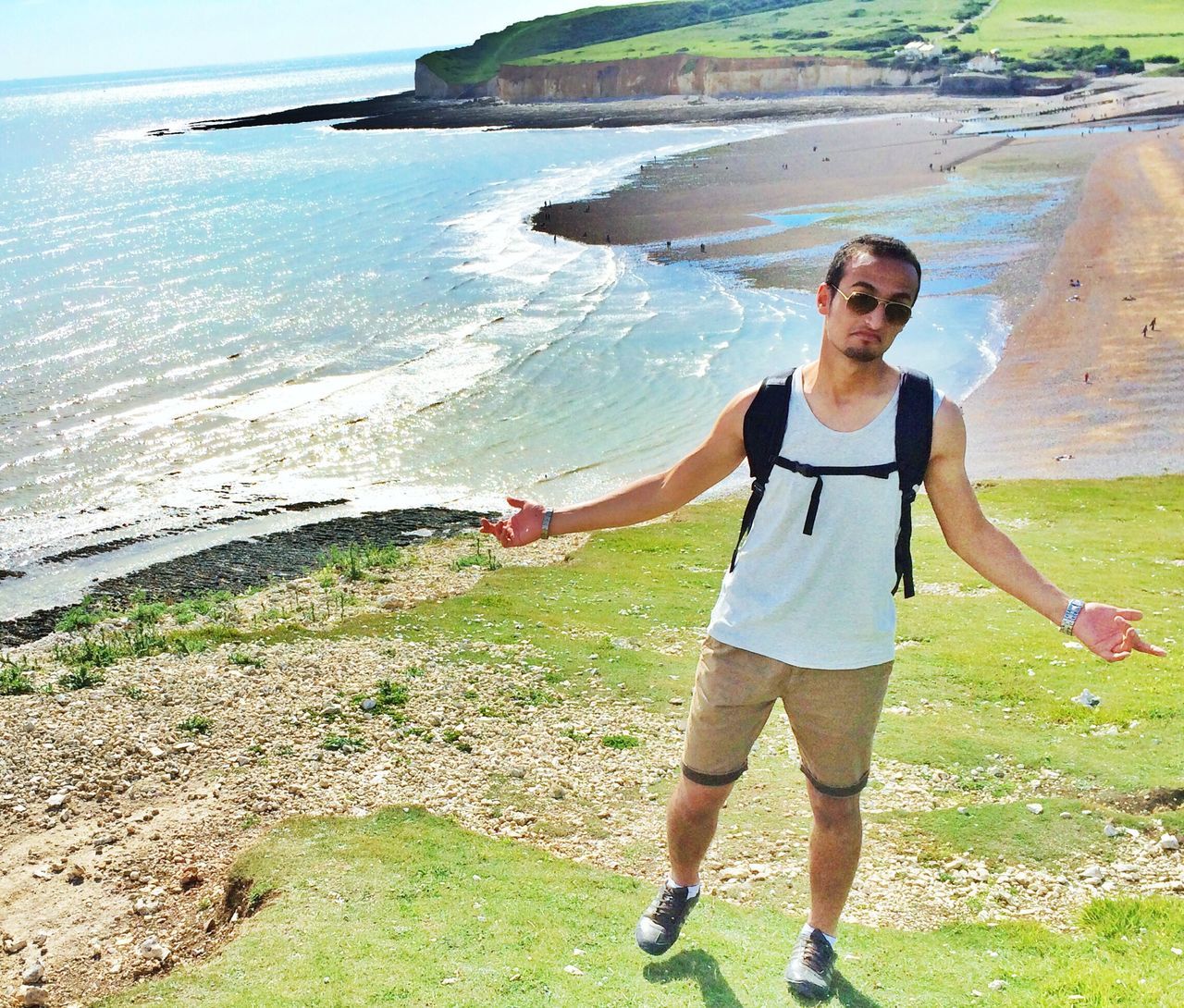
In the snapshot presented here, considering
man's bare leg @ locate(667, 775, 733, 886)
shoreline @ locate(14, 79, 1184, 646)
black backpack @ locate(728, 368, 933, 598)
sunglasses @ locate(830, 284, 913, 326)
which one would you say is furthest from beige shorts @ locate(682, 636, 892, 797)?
shoreline @ locate(14, 79, 1184, 646)

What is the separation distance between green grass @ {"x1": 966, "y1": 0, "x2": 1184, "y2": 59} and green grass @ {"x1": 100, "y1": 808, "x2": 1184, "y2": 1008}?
6304 inches

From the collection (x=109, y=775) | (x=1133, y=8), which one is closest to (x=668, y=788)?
(x=109, y=775)

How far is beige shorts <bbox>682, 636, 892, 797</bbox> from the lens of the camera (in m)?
5.34

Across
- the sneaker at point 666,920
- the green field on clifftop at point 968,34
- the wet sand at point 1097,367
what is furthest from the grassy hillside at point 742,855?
the green field on clifftop at point 968,34

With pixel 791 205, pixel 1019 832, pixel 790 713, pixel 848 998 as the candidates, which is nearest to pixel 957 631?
pixel 1019 832

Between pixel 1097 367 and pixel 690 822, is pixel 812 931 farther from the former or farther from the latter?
pixel 1097 367

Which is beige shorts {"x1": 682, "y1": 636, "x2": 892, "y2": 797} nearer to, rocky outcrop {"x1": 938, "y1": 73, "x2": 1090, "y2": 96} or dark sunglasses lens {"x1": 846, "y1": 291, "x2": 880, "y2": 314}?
dark sunglasses lens {"x1": 846, "y1": 291, "x2": 880, "y2": 314}

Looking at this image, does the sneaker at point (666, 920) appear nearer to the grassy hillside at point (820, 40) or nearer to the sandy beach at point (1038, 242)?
the sandy beach at point (1038, 242)

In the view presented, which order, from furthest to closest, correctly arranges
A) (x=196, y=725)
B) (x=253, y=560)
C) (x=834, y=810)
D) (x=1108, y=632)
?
1. (x=253, y=560)
2. (x=196, y=725)
3. (x=834, y=810)
4. (x=1108, y=632)

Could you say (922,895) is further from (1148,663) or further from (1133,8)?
(1133,8)

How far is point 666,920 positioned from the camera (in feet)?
20.9

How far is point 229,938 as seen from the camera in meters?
7.36

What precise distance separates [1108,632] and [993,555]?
605 mm

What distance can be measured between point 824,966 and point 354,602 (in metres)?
12.9
